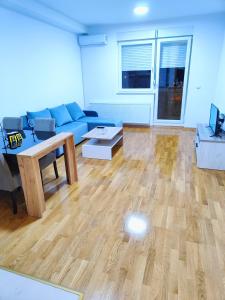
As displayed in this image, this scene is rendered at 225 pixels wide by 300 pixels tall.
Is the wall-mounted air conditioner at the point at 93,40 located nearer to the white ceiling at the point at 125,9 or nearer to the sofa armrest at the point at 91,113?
the white ceiling at the point at 125,9

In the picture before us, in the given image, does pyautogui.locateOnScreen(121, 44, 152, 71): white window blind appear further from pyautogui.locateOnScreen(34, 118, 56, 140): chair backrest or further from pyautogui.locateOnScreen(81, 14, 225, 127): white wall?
pyautogui.locateOnScreen(34, 118, 56, 140): chair backrest

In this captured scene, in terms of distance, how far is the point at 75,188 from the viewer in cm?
265

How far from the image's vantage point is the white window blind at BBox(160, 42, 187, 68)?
4926 millimetres

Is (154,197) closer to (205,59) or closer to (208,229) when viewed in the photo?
(208,229)

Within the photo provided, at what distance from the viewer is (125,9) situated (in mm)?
3838

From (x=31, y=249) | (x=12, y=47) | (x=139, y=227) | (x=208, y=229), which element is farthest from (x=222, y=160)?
(x=12, y=47)

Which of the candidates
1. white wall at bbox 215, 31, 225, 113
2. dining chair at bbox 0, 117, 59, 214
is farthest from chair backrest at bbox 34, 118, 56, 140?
white wall at bbox 215, 31, 225, 113

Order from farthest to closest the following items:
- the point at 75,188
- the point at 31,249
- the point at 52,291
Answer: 1. the point at 75,188
2. the point at 31,249
3. the point at 52,291

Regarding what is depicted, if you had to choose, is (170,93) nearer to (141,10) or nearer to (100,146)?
(141,10)

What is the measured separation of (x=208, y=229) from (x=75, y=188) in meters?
1.64

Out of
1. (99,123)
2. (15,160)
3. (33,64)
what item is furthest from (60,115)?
(15,160)

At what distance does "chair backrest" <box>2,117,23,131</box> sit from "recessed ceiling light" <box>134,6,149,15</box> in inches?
120

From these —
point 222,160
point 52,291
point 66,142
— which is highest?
point 66,142

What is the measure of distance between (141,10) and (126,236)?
4.15 metres
